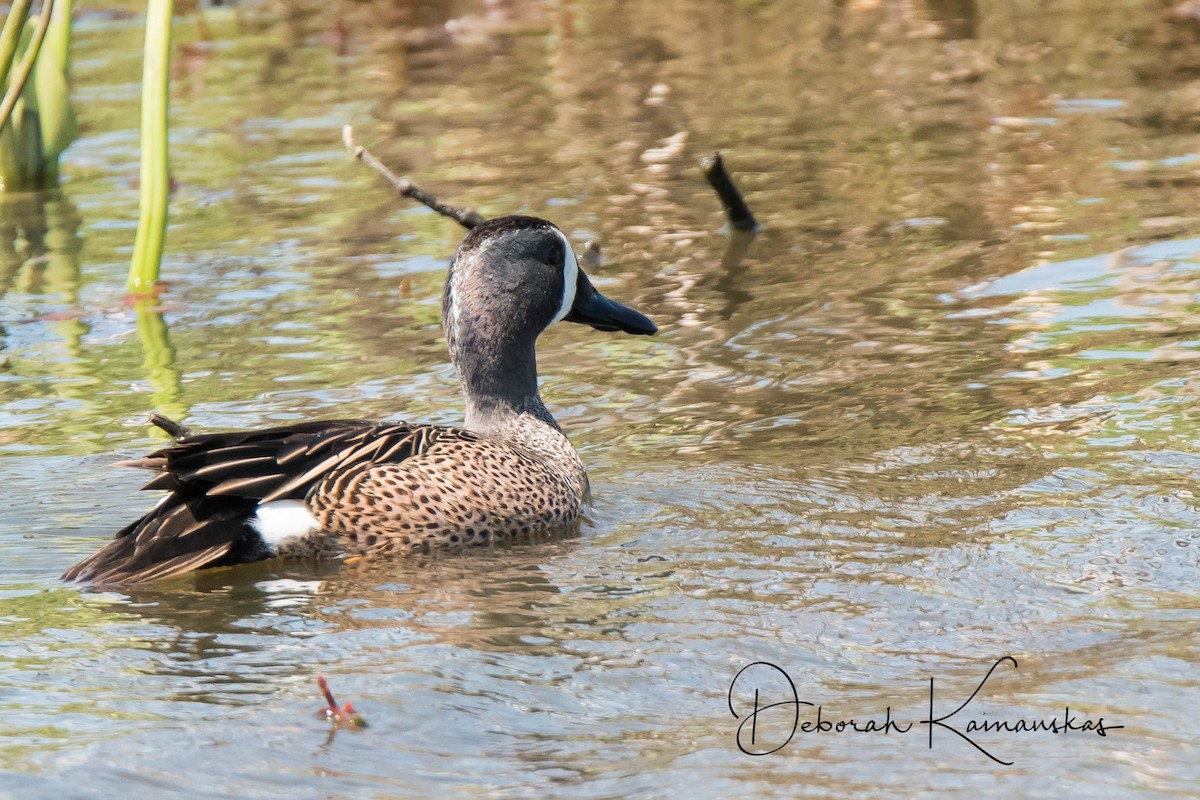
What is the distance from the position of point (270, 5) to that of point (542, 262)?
1337 centimetres

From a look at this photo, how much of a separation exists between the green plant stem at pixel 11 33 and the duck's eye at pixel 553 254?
256 centimetres

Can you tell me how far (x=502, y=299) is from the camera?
7191 millimetres

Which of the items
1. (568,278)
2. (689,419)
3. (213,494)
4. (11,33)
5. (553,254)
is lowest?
(689,419)

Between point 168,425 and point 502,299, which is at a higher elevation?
point 502,299

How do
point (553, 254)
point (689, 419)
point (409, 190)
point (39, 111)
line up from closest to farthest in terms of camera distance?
point (553, 254)
point (689, 419)
point (409, 190)
point (39, 111)

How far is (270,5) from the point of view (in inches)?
774

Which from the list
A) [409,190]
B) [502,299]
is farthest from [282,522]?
[409,190]

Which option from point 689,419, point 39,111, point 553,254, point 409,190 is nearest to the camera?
point 553,254

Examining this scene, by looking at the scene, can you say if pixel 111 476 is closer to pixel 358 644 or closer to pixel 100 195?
pixel 358 644

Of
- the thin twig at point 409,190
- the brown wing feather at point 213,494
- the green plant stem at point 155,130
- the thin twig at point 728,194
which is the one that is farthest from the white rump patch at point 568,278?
the thin twig at point 728,194

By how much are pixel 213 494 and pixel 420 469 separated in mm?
794

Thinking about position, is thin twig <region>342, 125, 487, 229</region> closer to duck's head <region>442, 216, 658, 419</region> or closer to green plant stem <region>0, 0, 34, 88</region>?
duck's head <region>442, 216, 658, 419</region>

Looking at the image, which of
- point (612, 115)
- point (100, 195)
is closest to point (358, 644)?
point (100, 195)

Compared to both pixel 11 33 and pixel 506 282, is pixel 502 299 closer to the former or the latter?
pixel 506 282
